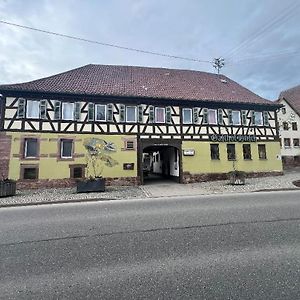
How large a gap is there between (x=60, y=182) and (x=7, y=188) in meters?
4.11

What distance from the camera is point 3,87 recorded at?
16438mm

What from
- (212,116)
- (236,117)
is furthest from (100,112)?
(236,117)

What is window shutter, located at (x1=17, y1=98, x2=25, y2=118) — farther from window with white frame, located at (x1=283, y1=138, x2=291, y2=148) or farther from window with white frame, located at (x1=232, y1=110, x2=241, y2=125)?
window with white frame, located at (x1=283, y1=138, x2=291, y2=148)

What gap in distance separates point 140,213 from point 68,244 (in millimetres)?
3138

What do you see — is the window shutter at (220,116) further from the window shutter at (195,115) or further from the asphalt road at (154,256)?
the asphalt road at (154,256)

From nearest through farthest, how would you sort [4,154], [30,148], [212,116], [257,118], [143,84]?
[4,154] < [30,148] < [212,116] < [143,84] < [257,118]

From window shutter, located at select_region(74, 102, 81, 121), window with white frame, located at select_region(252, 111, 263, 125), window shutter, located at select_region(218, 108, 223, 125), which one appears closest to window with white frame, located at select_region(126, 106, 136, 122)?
window shutter, located at select_region(74, 102, 81, 121)

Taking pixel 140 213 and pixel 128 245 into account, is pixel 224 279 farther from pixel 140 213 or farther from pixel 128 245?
pixel 140 213

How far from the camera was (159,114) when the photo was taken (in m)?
19.3

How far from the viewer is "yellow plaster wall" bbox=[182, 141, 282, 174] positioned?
19.3m

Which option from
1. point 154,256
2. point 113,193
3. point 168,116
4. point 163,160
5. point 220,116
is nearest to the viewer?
point 154,256

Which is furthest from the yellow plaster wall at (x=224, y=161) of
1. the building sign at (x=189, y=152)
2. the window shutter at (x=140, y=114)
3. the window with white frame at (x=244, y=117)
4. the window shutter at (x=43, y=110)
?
the window shutter at (x=43, y=110)

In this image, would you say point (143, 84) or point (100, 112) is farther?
point (143, 84)

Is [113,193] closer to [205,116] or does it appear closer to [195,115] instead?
[195,115]
